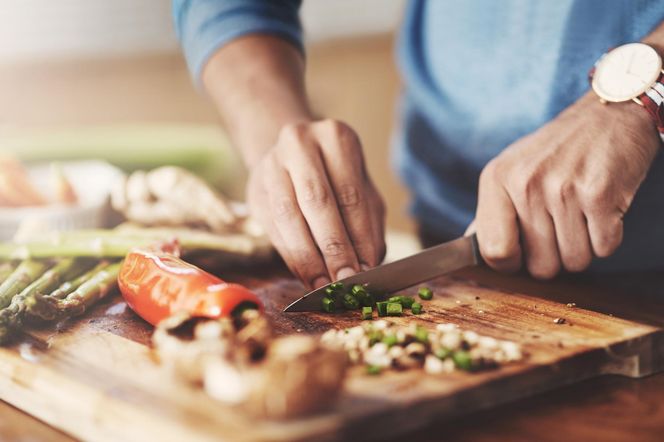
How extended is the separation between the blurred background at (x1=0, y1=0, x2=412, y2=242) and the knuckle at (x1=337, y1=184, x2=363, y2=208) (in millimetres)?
1373

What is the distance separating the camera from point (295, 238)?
3.69 feet

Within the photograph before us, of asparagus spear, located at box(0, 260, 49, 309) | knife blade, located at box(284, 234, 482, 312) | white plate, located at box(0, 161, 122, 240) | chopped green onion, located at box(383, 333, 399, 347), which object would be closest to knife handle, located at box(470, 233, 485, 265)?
knife blade, located at box(284, 234, 482, 312)

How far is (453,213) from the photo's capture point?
156 centimetres

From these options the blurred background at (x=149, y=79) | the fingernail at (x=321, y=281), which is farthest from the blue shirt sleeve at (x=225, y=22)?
the blurred background at (x=149, y=79)

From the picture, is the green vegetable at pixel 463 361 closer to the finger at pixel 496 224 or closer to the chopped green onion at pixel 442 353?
the chopped green onion at pixel 442 353

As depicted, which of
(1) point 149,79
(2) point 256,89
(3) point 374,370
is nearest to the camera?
(3) point 374,370

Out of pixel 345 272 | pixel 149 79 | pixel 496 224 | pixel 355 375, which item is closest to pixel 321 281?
pixel 345 272

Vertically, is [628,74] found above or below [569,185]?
above

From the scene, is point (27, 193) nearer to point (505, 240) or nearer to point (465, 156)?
point (465, 156)

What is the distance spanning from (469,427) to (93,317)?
0.53 metres

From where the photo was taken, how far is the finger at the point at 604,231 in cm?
104

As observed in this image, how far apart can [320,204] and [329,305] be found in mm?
176

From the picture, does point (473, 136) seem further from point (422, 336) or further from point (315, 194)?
point (422, 336)

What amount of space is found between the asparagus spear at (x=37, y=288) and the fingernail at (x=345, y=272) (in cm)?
41
